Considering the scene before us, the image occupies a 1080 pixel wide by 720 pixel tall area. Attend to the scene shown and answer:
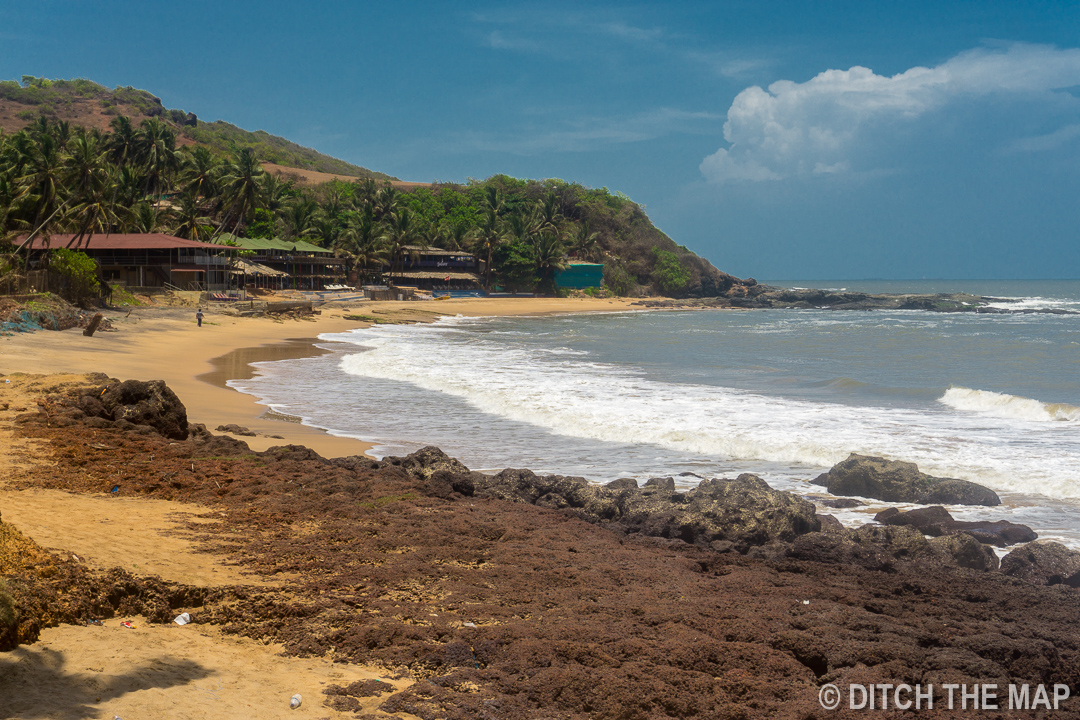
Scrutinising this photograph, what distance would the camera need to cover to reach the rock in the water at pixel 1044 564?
6.56 metres

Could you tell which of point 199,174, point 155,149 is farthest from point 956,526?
point 199,174

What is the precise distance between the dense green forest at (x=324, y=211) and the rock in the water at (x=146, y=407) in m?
Answer: 24.7

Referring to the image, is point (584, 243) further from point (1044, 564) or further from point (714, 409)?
point (1044, 564)

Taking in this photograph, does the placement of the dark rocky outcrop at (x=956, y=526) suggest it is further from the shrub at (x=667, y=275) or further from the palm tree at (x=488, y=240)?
the shrub at (x=667, y=275)

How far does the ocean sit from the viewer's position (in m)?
11.2

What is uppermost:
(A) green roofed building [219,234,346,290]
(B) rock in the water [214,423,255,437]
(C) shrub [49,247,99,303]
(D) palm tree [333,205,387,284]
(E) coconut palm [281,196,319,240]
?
(E) coconut palm [281,196,319,240]

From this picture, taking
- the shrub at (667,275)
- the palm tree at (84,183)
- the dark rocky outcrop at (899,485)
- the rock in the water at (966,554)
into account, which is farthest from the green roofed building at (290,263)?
the rock in the water at (966,554)

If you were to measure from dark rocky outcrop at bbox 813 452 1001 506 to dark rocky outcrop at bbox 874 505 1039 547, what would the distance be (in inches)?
35.0

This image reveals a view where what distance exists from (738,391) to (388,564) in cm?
1437

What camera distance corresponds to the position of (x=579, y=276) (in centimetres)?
9238

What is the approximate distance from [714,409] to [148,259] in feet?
138

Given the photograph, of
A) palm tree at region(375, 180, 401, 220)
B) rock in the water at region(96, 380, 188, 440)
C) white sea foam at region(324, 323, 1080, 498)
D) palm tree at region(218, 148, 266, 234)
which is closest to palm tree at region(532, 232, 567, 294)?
palm tree at region(375, 180, 401, 220)

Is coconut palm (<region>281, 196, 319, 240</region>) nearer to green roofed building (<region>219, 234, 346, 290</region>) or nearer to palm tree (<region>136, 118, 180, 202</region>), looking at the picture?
green roofed building (<region>219, 234, 346, 290</region>)

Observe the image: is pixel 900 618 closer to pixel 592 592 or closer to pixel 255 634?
pixel 592 592
